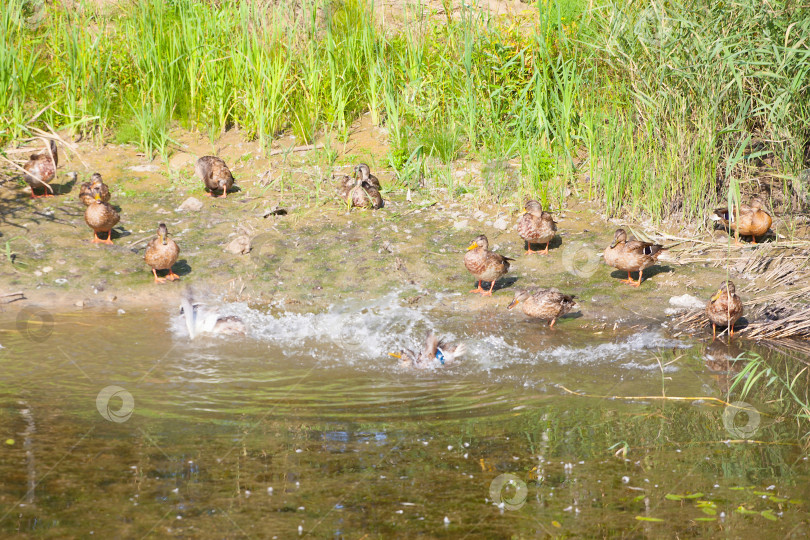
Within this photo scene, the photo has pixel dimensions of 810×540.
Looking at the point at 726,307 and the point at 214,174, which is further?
the point at 214,174

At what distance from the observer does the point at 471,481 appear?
4.56 meters

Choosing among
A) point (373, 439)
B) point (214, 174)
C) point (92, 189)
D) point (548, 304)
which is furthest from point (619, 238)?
point (92, 189)

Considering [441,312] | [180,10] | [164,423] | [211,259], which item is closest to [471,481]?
[164,423]

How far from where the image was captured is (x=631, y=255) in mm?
8359

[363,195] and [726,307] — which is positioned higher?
[363,195]

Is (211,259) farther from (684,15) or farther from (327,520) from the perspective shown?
(684,15)

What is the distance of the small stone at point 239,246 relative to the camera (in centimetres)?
920

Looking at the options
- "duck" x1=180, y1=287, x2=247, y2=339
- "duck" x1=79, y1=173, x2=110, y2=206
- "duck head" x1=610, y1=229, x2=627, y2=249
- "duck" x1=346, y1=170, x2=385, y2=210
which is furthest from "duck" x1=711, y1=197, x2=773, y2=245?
"duck" x1=79, y1=173, x2=110, y2=206

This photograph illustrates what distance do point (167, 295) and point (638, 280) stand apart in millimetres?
5155

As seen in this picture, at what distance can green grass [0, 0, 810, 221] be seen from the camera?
9.05 m

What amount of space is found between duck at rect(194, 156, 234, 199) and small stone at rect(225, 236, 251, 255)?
1.40 metres

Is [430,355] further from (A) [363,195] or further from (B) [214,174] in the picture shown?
(B) [214,174]

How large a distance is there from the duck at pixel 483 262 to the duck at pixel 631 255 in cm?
117

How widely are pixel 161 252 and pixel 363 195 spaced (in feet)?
9.09
